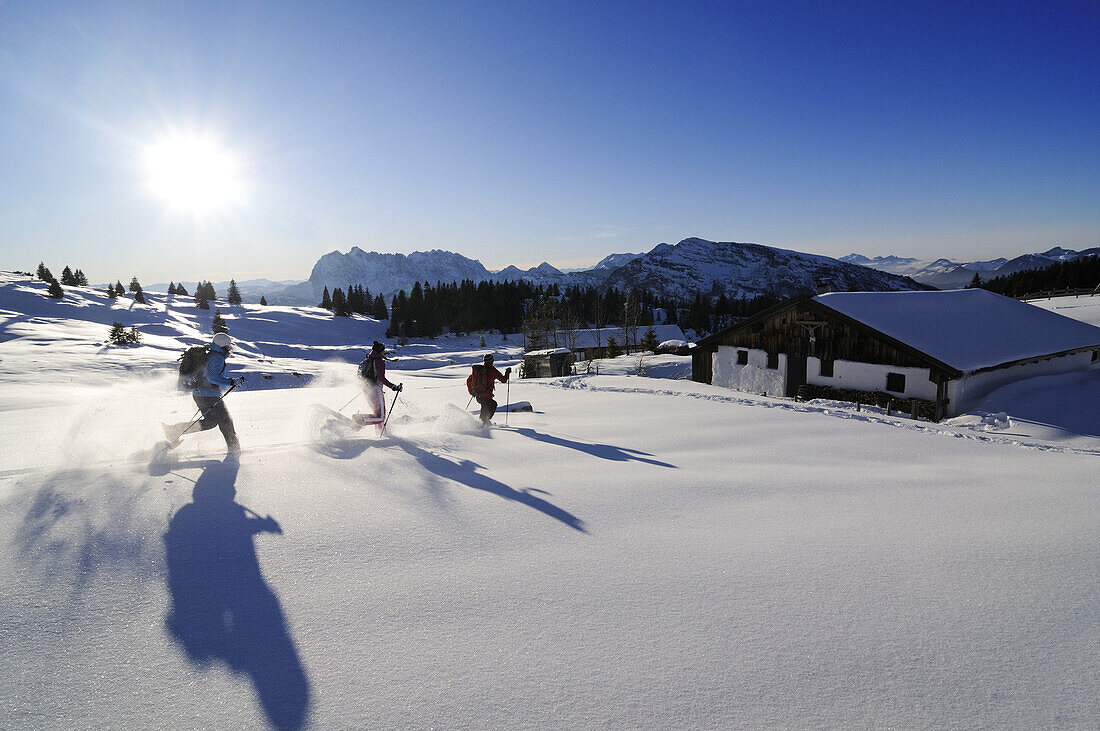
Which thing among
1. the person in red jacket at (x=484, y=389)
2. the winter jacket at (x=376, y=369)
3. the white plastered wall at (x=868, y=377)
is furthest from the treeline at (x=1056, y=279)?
the winter jacket at (x=376, y=369)

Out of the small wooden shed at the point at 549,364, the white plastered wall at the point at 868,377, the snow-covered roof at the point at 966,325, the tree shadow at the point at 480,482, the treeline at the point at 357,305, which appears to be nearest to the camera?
the tree shadow at the point at 480,482

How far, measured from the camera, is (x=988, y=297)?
2388 centimetres

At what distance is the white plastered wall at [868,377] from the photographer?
58.7 feet

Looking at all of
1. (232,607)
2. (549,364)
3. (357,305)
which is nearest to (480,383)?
(232,607)

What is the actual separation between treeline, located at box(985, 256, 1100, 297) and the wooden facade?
65.6 metres

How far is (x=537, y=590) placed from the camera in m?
3.13

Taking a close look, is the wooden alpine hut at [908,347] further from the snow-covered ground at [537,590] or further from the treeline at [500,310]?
the treeline at [500,310]

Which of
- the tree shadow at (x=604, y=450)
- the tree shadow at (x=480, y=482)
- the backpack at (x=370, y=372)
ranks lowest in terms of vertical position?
the tree shadow at (x=604, y=450)

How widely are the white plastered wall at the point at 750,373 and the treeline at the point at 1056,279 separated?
65.4 metres

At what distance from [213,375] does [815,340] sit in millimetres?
22642

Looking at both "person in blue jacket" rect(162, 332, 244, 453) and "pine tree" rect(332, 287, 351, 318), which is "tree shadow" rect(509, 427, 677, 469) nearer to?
"person in blue jacket" rect(162, 332, 244, 453)

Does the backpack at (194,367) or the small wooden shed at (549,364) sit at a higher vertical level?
the backpack at (194,367)

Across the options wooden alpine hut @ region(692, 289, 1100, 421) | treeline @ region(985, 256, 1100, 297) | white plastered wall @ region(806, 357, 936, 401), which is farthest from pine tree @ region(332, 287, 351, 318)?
treeline @ region(985, 256, 1100, 297)

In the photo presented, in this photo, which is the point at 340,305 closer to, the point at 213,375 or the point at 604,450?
the point at 213,375
